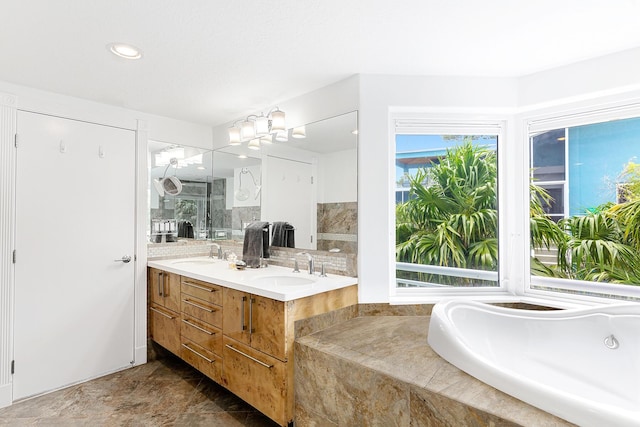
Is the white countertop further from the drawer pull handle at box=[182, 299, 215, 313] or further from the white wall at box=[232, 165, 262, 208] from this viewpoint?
the white wall at box=[232, 165, 262, 208]

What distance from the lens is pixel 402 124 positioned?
2420 mm

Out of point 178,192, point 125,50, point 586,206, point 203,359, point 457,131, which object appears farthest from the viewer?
point 178,192

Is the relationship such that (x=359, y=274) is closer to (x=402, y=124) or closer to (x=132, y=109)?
(x=402, y=124)

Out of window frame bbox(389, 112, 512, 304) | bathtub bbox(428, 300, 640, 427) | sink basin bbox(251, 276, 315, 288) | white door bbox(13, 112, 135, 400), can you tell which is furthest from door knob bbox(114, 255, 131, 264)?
bathtub bbox(428, 300, 640, 427)

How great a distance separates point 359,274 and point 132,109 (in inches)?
94.1

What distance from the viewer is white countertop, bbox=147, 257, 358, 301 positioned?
1.85 metres

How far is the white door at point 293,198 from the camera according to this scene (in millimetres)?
2557

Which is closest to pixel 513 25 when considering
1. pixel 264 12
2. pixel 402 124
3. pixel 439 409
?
pixel 402 124

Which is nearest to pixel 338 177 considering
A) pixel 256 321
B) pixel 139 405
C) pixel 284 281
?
pixel 284 281

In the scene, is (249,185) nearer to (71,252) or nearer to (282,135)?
(282,135)

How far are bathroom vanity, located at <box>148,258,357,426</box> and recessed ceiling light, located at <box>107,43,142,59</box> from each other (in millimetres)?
1417

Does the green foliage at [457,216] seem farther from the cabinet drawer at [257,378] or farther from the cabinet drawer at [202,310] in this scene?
the cabinet drawer at [202,310]

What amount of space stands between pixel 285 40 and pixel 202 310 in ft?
5.95

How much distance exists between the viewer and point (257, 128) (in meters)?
2.79
